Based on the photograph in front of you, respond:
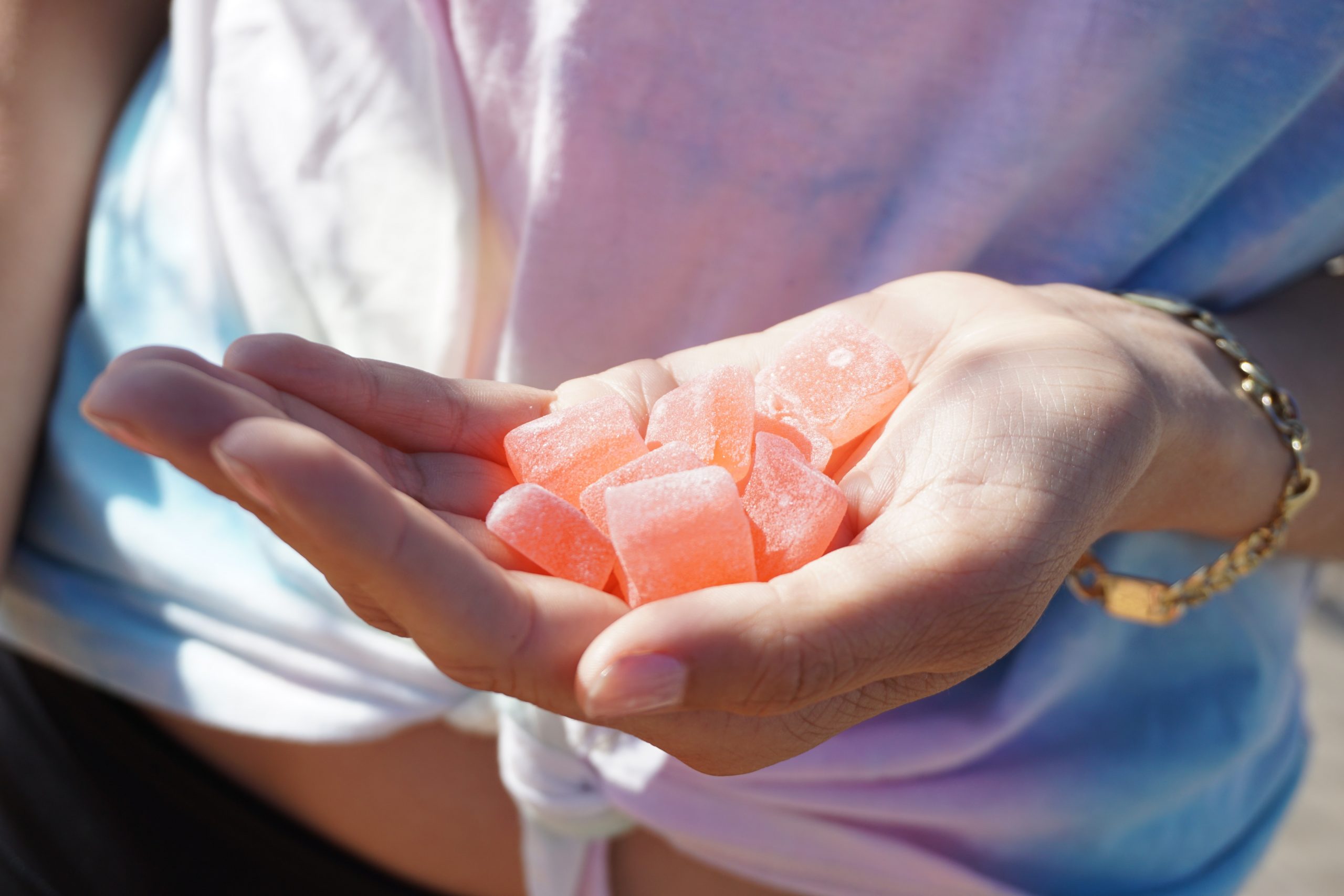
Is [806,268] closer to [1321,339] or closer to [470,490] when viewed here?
[470,490]

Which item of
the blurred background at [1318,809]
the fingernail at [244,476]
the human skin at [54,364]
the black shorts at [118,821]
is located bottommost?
the blurred background at [1318,809]

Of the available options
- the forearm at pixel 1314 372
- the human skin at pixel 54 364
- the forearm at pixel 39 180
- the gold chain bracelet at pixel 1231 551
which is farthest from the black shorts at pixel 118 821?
the forearm at pixel 1314 372

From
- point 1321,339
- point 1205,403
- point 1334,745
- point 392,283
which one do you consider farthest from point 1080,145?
point 1334,745

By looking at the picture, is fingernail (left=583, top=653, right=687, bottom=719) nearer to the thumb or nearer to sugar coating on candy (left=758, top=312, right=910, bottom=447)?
the thumb

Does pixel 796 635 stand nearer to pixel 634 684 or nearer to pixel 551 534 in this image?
pixel 634 684

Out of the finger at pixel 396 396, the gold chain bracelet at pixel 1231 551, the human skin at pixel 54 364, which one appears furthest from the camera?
the human skin at pixel 54 364

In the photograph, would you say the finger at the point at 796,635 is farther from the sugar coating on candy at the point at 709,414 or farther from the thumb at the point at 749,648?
the sugar coating on candy at the point at 709,414

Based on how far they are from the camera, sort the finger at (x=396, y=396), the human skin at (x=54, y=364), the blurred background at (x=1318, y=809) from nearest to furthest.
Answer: the finger at (x=396, y=396)
the human skin at (x=54, y=364)
the blurred background at (x=1318, y=809)
